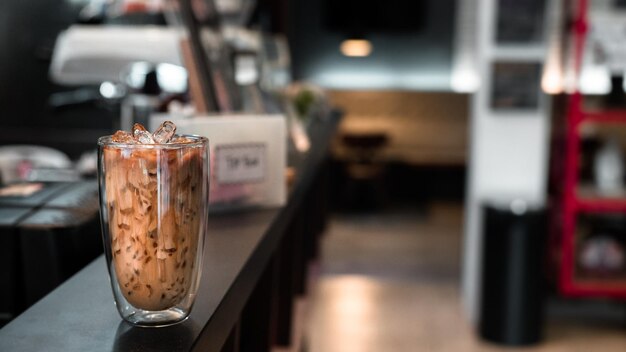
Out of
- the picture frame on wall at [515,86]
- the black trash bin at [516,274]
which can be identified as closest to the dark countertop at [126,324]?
the black trash bin at [516,274]

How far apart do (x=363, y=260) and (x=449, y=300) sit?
1233 millimetres

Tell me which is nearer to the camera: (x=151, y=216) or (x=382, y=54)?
(x=151, y=216)

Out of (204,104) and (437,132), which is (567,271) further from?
(437,132)

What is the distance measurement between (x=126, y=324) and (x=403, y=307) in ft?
14.8

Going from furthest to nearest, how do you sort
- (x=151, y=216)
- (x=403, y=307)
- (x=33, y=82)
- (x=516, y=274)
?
(x=403, y=307), (x=33, y=82), (x=516, y=274), (x=151, y=216)

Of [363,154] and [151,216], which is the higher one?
[151,216]

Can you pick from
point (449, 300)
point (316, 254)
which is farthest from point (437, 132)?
point (316, 254)

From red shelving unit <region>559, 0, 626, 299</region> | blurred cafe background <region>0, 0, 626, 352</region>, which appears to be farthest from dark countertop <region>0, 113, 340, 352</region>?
red shelving unit <region>559, 0, 626, 299</region>

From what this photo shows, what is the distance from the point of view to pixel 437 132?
973 cm

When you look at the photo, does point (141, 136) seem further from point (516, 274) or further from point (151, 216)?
point (516, 274)

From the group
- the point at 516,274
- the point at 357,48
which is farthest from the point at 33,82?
the point at 357,48

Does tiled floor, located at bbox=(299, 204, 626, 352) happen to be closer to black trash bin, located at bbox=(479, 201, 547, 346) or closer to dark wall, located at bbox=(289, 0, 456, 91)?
black trash bin, located at bbox=(479, 201, 547, 346)

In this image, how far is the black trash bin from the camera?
180 inches

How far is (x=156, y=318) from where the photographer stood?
98cm
